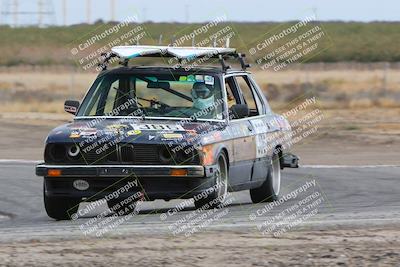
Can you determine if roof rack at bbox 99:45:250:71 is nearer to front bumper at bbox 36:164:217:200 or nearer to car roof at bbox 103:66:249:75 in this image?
car roof at bbox 103:66:249:75

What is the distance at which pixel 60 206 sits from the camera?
12.4 metres

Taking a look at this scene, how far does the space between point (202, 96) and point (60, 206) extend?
210 cm

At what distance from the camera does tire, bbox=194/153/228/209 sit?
12.2 metres

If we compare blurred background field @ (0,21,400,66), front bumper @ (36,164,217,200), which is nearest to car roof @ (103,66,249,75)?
front bumper @ (36,164,217,200)

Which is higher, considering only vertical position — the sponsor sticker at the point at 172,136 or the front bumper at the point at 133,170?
the sponsor sticker at the point at 172,136

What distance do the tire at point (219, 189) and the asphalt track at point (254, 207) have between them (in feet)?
0.47

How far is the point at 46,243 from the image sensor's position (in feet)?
30.9

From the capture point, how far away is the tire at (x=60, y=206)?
40.3 ft

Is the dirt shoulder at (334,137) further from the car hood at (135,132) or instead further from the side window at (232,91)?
the car hood at (135,132)

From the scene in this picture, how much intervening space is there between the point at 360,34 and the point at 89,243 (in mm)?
85230

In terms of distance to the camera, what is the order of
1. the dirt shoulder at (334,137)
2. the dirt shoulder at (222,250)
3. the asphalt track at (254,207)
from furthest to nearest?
the dirt shoulder at (334,137) < the asphalt track at (254,207) < the dirt shoulder at (222,250)

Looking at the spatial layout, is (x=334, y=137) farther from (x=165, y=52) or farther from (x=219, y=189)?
(x=219, y=189)

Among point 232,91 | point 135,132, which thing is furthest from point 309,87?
point 135,132

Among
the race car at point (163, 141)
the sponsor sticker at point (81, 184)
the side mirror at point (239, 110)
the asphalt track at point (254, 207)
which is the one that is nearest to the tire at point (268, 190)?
the race car at point (163, 141)
